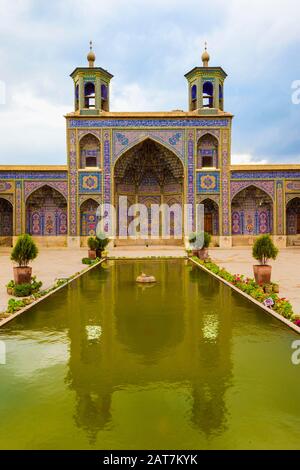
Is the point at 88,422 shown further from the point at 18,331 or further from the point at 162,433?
the point at 18,331

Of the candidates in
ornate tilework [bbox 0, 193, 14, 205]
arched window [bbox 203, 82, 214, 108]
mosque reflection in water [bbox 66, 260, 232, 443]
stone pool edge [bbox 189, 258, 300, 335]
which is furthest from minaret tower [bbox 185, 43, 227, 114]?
mosque reflection in water [bbox 66, 260, 232, 443]

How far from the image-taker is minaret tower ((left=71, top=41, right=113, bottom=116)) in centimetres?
2416

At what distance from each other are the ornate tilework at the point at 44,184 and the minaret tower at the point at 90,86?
14.8ft

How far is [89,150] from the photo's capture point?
2438 centimetres

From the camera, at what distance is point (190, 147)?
946 inches

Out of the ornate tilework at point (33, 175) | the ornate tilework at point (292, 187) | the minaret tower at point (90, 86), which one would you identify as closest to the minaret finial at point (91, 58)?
the minaret tower at point (90, 86)

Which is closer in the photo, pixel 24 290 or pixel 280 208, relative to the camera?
pixel 24 290

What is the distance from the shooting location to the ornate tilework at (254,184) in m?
24.2

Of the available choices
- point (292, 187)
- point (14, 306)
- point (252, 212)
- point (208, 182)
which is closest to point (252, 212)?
point (252, 212)

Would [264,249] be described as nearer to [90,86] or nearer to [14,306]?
[14,306]

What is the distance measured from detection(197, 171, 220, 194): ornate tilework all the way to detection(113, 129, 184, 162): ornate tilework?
183 cm

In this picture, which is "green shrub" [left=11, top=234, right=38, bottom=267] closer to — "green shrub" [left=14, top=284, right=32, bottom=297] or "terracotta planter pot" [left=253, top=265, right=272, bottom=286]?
"green shrub" [left=14, top=284, right=32, bottom=297]

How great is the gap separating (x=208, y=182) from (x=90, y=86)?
9.57 metres

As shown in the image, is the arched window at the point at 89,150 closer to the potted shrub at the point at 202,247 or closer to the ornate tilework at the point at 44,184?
the ornate tilework at the point at 44,184
